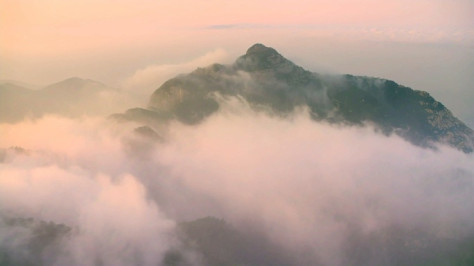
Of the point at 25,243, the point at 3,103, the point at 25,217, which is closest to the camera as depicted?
the point at 25,243

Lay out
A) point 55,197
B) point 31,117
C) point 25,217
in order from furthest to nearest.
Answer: point 31,117 < point 55,197 < point 25,217

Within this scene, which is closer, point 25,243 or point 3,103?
point 25,243

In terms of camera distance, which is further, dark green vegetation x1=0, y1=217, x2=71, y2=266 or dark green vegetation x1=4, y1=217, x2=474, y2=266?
dark green vegetation x1=4, y1=217, x2=474, y2=266

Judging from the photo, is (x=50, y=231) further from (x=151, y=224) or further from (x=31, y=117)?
(x=31, y=117)

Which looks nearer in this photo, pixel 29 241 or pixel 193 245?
pixel 29 241

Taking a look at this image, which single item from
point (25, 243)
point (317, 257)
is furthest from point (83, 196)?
point (317, 257)

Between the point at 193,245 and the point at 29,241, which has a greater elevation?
the point at 29,241

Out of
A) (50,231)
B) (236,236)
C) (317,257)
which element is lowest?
(317,257)

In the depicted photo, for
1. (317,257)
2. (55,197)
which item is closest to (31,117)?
(55,197)

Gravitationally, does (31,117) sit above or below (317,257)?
above

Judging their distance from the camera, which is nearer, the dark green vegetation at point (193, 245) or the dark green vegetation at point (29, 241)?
the dark green vegetation at point (29, 241)
